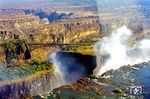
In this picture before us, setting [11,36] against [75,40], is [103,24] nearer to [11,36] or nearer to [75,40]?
[75,40]

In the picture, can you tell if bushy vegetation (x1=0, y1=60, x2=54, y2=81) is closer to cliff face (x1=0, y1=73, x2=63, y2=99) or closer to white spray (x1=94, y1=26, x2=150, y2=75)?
cliff face (x1=0, y1=73, x2=63, y2=99)

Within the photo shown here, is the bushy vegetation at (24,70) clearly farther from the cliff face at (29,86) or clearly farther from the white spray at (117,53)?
the white spray at (117,53)

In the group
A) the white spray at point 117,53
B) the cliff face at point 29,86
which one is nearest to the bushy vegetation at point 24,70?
the cliff face at point 29,86

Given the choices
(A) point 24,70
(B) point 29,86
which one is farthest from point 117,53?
(B) point 29,86

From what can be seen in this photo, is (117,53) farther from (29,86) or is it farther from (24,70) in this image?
(29,86)

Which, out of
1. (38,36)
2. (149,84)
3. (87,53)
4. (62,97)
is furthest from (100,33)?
(62,97)

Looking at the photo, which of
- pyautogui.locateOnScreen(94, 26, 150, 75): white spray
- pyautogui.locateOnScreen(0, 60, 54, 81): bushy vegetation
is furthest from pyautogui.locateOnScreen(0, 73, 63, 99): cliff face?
pyautogui.locateOnScreen(94, 26, 150, 75): white spray

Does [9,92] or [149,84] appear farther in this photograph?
[149,84]

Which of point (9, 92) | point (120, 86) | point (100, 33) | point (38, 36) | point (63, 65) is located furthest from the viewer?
point (100, 33)
